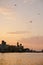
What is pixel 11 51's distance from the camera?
31.8 m

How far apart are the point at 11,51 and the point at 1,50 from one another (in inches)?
52.2

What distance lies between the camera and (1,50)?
31.2m
